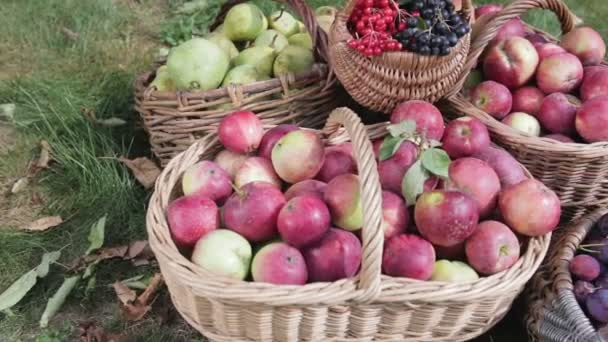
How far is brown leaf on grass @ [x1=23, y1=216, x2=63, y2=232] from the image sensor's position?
7.97 ft

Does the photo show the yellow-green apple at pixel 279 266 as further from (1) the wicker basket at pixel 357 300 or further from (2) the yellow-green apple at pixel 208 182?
(2) the yellow-green apple at pixel 208 182

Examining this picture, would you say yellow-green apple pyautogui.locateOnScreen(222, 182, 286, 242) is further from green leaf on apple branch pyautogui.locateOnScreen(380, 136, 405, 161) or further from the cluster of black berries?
the cluster of black berries

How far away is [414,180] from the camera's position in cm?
162

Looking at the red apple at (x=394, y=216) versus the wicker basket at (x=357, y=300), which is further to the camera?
the red apple at (x=394, y=216)

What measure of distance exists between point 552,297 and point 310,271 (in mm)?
691

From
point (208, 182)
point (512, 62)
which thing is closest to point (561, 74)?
point (512, 62)

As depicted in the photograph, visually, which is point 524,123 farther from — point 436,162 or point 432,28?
point 436,162

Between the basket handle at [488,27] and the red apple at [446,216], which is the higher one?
the basket handle at [488,27]

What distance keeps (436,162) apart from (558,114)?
70 centimetres

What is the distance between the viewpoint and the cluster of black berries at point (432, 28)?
1.86 m

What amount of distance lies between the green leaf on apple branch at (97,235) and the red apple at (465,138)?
127 centimetres

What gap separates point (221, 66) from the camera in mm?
2334

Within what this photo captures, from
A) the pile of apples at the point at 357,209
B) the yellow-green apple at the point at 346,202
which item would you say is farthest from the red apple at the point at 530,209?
the yellow-green apple at the point at 346,202

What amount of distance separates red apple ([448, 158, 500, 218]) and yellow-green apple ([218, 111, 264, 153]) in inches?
22.9
